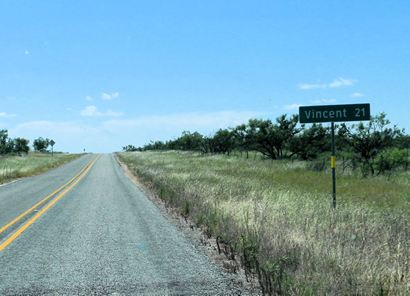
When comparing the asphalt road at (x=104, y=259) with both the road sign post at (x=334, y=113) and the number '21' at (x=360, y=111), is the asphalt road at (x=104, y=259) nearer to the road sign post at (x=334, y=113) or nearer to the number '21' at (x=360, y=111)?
the road sign post at (x=334, y=113)

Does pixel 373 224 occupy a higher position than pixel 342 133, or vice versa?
pixel 342 133

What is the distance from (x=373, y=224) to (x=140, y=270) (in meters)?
4.59

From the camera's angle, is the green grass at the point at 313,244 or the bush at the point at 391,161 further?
the bush at the point at 391,161

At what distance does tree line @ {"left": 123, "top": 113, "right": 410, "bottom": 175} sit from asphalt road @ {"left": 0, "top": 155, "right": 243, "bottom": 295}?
23.0m

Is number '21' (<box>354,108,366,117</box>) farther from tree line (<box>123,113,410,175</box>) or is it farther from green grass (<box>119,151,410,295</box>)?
tree line (<box>123,113,410,175</box>)

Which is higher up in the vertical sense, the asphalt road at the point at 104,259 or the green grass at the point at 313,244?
the green grass at the point at 313,244

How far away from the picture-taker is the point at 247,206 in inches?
433

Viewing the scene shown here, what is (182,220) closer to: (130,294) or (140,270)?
(140,270)

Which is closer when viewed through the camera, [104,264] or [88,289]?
[88,289]

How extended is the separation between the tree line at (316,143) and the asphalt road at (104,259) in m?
23.0

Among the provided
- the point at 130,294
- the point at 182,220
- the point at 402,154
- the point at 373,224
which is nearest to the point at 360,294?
the point at 130,294

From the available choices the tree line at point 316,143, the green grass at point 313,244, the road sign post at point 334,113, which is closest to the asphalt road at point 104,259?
the green grass at point 313,244

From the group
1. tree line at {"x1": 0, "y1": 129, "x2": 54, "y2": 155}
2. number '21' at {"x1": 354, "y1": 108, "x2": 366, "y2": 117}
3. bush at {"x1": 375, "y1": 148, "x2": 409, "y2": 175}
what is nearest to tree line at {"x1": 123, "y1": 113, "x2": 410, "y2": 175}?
bush at {"x1": 375, "y1": 148, "x2": 409, "y2": 175}

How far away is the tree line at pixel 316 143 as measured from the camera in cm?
3322
